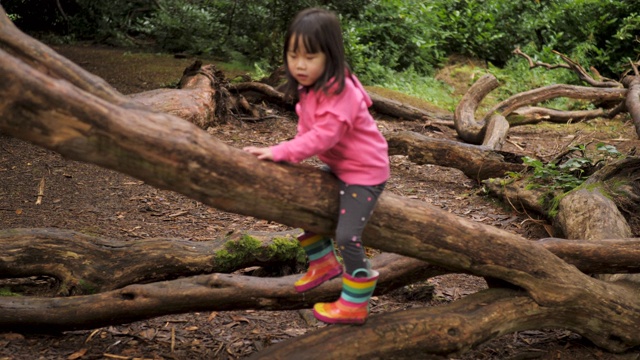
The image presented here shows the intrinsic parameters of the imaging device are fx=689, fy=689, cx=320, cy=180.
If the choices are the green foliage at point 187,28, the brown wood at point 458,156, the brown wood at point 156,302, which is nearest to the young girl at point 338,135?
the brown wood at point 156,302

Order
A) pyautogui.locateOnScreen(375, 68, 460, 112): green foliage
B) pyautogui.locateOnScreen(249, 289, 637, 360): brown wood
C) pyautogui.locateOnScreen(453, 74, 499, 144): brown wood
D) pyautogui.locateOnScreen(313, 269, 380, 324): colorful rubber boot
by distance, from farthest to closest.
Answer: pyautogui.locateOnScreen(375, 68, 460, 112): green foliage, pyautogui.locateOnScreen(453, 74, 499, 144): brown wood, pyautogui.locateOnScreen(249, 289, 637, 360): brown wood, pyautogui.locateOnScreen(313, 269, 380, 324): colorful rubber boot

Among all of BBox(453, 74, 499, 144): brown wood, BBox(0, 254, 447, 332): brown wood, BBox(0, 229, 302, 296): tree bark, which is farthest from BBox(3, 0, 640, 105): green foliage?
BBox(0, 254, 447, 332): brown wood

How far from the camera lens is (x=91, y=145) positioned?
2705mm

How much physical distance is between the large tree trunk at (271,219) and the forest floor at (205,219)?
0.25 metres

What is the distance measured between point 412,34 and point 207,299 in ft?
32.0

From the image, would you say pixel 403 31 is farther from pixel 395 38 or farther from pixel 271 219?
pixel 271 219

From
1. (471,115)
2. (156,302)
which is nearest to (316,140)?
(156,302)

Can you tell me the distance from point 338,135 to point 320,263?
32.1 inches

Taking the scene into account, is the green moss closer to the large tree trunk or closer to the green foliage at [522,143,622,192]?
the large tree trunk

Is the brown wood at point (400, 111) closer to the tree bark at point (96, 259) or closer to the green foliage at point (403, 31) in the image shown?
the green foliage at point (403, 31)

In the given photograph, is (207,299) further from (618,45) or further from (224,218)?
(618,45)

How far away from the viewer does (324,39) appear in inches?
115

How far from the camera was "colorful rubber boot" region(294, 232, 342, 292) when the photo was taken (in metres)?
3.48

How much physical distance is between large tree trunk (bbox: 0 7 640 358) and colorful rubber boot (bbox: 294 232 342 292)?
0.25 m
